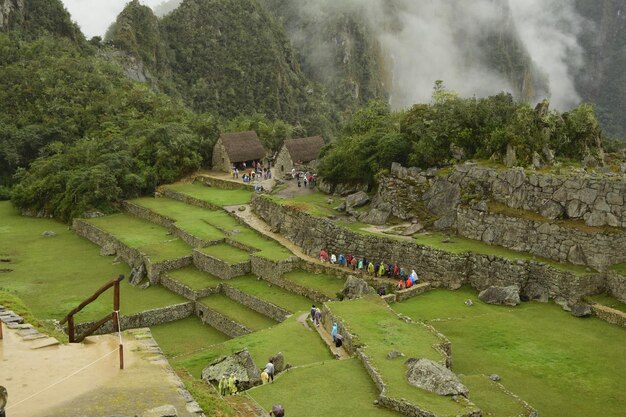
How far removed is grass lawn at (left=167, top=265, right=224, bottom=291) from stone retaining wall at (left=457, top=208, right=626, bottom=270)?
11598mm

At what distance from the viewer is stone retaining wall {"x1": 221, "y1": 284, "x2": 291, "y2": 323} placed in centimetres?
2441

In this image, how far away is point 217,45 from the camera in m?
94.3

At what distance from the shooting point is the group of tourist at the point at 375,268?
2483 cm

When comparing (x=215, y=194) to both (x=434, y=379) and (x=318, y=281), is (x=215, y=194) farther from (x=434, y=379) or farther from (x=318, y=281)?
(x=434, y=379)

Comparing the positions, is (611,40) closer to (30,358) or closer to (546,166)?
(546,166)

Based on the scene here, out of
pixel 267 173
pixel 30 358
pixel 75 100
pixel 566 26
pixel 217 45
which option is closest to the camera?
pixel 30 358

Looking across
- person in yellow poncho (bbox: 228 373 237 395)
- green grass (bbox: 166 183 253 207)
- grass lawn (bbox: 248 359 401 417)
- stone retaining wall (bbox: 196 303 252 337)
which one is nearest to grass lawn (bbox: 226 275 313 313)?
stone retaining wall (bbox: 196 303 252 337)

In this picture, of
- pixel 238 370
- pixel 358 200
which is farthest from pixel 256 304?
pixel 238 370

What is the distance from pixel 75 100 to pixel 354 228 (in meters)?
42.0

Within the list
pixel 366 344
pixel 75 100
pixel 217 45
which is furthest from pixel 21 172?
pixel 217 45

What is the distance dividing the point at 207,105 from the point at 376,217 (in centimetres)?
6239

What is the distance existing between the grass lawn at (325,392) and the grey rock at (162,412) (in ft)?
16.4

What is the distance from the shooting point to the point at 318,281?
87.2 ft

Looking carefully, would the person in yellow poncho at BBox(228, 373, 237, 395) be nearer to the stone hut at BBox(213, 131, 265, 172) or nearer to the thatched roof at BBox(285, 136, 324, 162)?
the thatched roof at BBox(285, 136, 324, 162)
